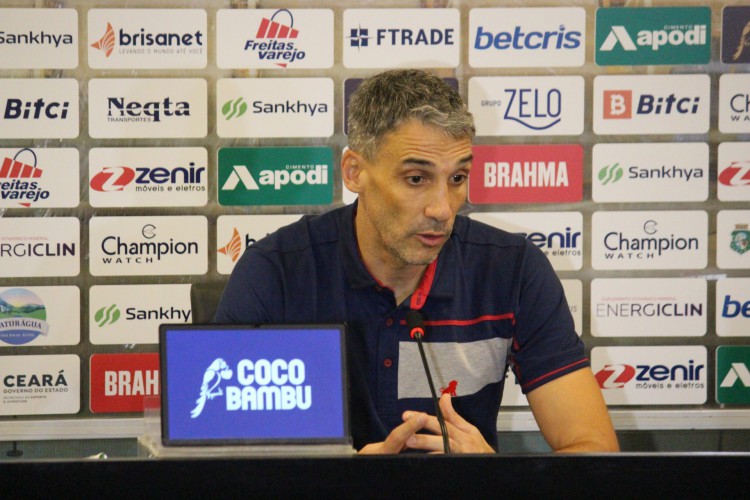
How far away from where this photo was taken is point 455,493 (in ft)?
2.32

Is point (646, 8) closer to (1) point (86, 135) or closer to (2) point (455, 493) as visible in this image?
(1) point (86, 135)

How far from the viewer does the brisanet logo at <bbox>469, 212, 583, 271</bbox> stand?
278cm

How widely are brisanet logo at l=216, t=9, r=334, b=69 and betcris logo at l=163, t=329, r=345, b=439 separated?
187 centimetres

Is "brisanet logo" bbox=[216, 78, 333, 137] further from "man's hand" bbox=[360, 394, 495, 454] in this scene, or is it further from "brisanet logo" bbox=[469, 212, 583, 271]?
"man's hand" bbox=[360, 394, 495, 454]

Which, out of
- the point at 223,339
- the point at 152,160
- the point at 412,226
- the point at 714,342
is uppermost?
the point at 152,160

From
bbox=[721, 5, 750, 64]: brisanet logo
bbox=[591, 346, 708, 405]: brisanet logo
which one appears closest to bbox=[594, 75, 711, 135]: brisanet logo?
bbox=[721, 5, 750, 64]: brisanet logo

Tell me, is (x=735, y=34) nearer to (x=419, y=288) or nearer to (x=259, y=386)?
(x=419, y=288)

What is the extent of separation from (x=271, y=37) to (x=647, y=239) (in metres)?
1.45

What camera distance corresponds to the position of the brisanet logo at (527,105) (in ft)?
9.04

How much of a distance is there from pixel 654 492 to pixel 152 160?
2.32m

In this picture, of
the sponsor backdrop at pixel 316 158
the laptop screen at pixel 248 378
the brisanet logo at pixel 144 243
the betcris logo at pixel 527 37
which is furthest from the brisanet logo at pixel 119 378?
the laptop screen at pixel 248 378

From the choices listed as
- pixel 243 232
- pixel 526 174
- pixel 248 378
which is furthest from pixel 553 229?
pixel 248 378

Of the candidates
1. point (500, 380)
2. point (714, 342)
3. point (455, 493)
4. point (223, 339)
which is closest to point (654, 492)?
point (455, 493)

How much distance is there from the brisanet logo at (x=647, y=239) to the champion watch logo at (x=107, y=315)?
1.63 metres
